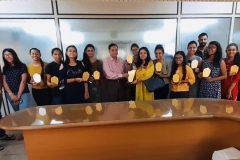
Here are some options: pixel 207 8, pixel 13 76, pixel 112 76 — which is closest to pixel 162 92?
pixel 112 76

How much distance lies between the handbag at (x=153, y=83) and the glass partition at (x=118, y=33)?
0.75m

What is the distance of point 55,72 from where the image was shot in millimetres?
2564

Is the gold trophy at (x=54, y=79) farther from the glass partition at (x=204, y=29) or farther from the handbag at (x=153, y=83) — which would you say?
the glass partition at (x=204, y=29)

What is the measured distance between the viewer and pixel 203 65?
2.63 metres

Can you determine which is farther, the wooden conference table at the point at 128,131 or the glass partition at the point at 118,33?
the glass partition at the point at 118,33

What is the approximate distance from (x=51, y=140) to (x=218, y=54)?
95.1 inches

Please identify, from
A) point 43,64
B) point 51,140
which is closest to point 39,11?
point 43,64

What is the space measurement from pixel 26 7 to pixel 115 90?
73.9 inches

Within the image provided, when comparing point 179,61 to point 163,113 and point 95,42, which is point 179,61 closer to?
point 163,113

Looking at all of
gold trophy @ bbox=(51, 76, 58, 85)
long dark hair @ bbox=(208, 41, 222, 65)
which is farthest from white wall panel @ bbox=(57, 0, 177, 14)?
gold trophy @ bbox=(51, 76, 58, 85)

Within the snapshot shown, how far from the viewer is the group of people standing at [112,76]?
2.53 metres

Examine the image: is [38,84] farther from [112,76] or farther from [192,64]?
[192,64]

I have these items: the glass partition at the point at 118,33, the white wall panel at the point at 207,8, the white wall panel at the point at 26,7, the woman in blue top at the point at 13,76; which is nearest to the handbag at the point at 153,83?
the glass partition at the point at 118,33

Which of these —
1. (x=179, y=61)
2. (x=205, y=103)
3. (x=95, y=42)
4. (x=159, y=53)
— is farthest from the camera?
(x=95, y=42)
